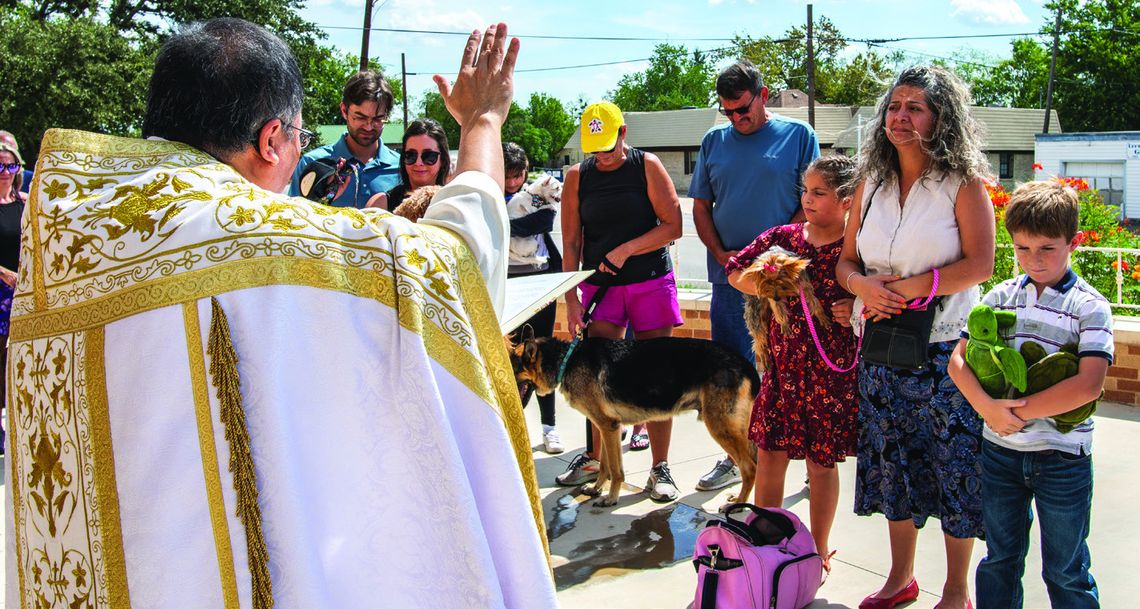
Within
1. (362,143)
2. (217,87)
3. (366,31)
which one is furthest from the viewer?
(366,31)

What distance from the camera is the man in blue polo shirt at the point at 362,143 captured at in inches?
197

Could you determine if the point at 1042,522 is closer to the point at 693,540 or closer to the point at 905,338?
the point at 905,338

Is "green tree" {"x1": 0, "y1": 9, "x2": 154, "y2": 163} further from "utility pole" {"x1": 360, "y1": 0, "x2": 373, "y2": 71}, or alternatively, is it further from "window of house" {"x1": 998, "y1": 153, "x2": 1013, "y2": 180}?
"window of house" {"x1": 998, "y1": 153, "x2": 1013, "y2": 180}

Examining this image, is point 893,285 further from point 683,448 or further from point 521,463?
point 683,448

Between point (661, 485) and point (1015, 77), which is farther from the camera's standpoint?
point (1015, 77)

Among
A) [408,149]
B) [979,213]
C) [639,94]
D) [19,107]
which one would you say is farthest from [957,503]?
[639,94]

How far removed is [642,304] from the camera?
5461mm

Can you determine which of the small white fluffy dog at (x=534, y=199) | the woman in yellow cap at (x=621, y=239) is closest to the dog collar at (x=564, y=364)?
the woman in yellow cap at (x=621, y=239)

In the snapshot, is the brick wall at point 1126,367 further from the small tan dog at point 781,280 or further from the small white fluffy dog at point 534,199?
the small white fluffy dog at point 534,199

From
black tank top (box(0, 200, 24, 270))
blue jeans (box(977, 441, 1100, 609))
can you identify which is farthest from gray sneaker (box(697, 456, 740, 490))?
black tank top (box(0, 200, 24, 270))

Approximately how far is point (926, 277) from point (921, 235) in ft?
0.49

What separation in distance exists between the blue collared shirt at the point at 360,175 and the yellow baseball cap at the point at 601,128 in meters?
1.04

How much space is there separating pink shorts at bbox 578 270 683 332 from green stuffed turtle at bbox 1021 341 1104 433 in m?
2.63

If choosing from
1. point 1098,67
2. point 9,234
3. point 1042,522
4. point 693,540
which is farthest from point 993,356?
point 1098,67
